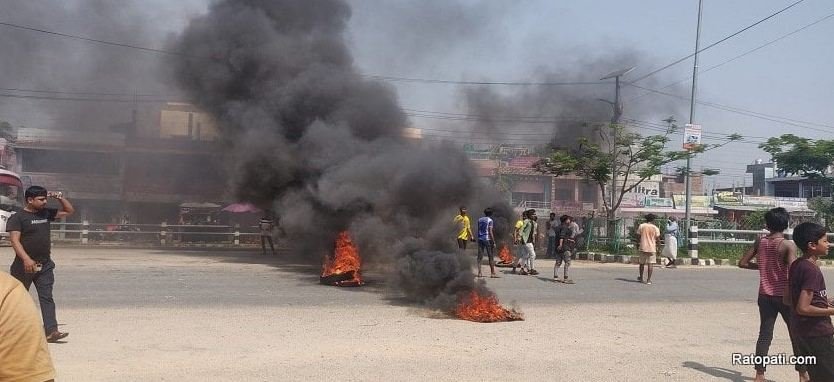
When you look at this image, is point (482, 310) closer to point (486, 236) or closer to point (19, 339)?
point (486, 236)

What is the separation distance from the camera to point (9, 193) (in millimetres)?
21500

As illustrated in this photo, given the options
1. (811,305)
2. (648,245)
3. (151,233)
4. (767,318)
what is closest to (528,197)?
(151,233)

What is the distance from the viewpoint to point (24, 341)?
1.97 meters

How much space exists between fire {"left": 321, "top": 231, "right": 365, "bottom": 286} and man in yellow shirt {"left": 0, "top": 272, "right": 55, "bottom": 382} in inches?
340

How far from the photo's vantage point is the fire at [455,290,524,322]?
773 cm

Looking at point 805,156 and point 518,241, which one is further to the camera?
point 805,156

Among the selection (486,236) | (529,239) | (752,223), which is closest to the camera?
(486,236)

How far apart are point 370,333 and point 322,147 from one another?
629 centimetres

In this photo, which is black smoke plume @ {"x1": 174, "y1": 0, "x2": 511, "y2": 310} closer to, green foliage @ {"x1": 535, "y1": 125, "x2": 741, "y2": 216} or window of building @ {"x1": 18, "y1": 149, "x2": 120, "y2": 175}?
green foliage @ {"x1": 535, "y1": 125, "x2": 741, "y2": 216}

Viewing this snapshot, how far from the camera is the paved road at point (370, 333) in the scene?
17.8 ft

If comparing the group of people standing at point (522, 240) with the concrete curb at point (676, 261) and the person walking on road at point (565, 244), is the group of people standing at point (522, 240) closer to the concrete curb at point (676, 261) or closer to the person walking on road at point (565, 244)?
the person walking on road at point (565, 244)

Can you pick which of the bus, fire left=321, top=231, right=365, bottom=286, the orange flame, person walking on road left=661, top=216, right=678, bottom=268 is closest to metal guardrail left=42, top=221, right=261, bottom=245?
the bus

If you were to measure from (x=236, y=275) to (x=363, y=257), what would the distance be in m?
2.93

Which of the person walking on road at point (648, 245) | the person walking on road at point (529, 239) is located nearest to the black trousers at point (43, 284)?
the person walking on road at point (529, 239)
